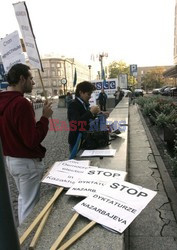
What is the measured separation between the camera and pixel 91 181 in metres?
2.29

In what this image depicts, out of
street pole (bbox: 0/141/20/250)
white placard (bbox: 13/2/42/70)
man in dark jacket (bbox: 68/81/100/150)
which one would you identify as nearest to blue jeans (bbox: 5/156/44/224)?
man in dark jacket (bbox: 68/81/100/150)

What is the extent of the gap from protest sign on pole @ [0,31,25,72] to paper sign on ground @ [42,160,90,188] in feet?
8.60

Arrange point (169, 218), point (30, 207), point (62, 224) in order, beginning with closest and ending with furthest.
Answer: point (62, 224) → point (30, 207) → point (169, 218)

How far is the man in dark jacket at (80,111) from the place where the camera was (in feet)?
11.5

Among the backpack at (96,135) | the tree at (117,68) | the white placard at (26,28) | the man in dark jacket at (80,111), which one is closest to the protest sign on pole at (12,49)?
the white placard at (26,28)

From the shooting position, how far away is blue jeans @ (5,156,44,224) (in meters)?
2.32

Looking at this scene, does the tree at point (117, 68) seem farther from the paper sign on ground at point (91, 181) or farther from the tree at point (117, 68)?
the paper sign on ground at point (91, 181)

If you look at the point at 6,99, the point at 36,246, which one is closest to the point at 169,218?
the point at 36,246

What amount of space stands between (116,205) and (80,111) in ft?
6.27

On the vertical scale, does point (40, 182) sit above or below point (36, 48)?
below

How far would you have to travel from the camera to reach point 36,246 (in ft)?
5.33

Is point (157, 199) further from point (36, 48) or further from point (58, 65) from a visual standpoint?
point (58, 65)

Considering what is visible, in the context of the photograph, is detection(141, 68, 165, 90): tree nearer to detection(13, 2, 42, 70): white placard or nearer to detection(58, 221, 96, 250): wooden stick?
detection(13, 2, 42, 70): white placard

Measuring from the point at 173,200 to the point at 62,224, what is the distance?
2007 millimetres
